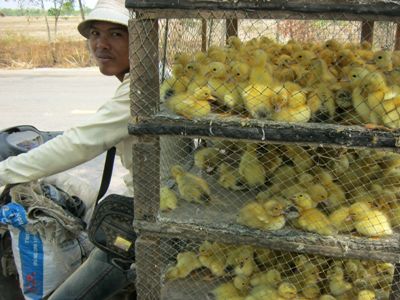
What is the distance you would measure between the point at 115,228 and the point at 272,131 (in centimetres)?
101

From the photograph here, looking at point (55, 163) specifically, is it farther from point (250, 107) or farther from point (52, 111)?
point (52, 111)

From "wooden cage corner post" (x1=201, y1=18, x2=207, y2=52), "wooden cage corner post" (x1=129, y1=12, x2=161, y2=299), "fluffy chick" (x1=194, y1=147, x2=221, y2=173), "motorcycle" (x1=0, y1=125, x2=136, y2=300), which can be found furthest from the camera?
"wooden cage corner post" (x1=201, y1=18, x2=207, y2=52)

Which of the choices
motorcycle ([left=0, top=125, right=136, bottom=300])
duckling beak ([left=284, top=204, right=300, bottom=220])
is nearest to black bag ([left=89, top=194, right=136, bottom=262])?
motorcycle ([left=0, top=125, right=136, bottom=300])

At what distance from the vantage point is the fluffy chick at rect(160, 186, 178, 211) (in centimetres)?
188

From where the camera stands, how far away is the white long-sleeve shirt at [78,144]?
1999 millimetres

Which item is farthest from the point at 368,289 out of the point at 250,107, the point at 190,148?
the point at 190,148

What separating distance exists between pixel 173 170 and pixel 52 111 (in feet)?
21.4

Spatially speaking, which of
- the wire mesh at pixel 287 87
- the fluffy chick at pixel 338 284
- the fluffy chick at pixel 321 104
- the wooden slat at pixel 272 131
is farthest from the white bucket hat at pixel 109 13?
the fluffy chick at pixel 338 284

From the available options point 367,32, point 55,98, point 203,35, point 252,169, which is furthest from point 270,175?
point 55,98

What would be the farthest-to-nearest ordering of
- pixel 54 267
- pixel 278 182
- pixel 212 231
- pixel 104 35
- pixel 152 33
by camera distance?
pixel 54 267 < pixel 104 35 < pixel 278 182 < pixel 212 231 < pixel 152 33

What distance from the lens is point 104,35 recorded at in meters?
2.22

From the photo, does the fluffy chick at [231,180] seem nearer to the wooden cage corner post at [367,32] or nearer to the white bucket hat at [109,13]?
the white bucket hat at [109,13]

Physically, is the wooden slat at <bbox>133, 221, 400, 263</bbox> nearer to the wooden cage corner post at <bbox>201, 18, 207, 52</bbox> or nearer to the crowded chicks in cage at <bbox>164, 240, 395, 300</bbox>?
the crowded chicks in cage at <bbox>164, 240, 395, 300</bbox>

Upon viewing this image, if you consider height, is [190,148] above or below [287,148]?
below
